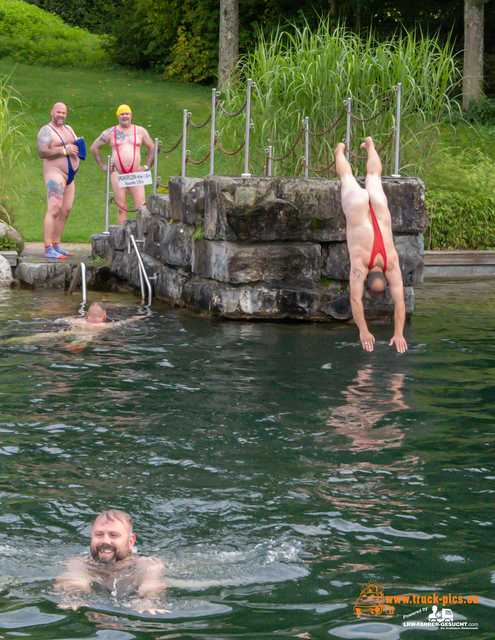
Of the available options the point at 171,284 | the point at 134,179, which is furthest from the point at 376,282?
the point at 134,179

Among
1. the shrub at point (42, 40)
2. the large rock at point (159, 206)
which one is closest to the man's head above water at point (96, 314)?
the large rock at point (159, 206)

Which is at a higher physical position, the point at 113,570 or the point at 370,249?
the point at 370,249

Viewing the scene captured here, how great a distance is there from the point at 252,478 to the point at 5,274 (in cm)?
766

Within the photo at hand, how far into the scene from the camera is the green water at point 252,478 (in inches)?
142

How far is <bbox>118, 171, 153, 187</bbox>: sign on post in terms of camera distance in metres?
11.7

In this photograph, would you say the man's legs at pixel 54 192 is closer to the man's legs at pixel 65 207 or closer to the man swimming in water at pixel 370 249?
the man's legs at pixel 65 207

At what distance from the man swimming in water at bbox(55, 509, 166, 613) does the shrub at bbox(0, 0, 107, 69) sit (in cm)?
2753

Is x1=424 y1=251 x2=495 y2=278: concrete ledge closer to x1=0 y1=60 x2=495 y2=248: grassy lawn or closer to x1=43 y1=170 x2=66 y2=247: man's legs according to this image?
x1=0 y1=60 x2=495 y2=248: grassy lawn

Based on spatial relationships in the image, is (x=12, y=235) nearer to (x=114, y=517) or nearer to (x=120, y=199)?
(x=120, y=199)

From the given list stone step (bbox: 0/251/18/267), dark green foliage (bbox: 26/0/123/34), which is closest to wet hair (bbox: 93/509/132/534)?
stone step (bbox: 0/251/18/267)

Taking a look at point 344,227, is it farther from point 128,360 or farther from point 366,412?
point 366,412

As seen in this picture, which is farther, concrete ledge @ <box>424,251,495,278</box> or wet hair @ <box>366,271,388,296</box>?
concrete ledge @ <box>424,251,495,278</box>

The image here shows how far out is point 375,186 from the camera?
787 centimetres

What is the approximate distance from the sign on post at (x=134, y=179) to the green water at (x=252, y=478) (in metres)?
3.68
